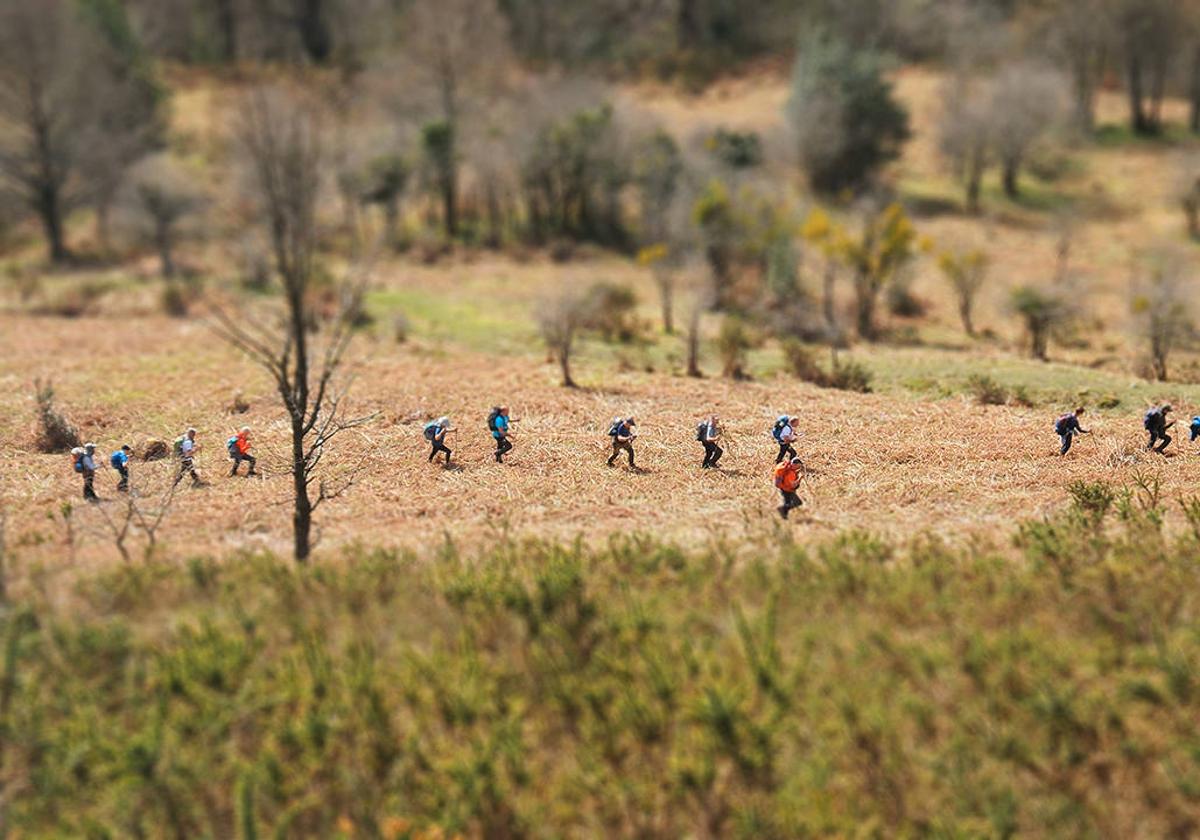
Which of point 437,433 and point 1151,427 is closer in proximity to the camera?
point 1151,427

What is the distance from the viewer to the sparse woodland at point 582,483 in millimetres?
9000

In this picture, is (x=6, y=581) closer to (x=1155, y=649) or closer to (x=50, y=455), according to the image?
(x=50, y=455)

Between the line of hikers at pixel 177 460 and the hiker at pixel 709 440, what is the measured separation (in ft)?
30.5

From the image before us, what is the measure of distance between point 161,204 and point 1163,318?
39.5 meters

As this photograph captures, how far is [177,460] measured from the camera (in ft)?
57.4

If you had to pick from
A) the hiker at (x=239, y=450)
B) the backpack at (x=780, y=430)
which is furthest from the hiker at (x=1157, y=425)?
the hiker at (x=239, y=450)

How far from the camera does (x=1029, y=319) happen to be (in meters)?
28.2

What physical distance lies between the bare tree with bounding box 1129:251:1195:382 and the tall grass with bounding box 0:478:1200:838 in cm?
1556

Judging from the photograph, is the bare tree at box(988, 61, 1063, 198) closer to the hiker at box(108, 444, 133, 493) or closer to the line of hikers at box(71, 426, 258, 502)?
the line of hikers at box(71, 426, 258, 502)

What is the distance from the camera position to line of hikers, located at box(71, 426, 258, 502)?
1523 cm

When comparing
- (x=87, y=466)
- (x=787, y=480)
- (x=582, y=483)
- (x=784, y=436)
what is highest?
(x=784, y=436)

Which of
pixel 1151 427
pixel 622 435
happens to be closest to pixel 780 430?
pixel 622 435

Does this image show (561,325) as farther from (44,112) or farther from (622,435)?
(44,112)

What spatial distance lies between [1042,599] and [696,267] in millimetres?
22866
